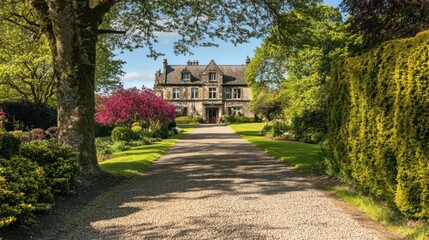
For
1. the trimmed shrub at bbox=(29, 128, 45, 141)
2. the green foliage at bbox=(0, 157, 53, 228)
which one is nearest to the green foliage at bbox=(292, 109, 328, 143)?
the trimmed shrub at bbox=(29, 128, 45, 141)

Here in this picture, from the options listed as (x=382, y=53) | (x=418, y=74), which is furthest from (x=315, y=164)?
(x=418, y=74)

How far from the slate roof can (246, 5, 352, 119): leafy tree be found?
2428cm

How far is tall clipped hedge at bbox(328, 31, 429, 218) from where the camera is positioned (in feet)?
17.7

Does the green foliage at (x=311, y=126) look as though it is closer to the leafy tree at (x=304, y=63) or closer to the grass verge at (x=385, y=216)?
the leafy tree at (x=304, y=63)

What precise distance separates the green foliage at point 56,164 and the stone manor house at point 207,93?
60.9 meters

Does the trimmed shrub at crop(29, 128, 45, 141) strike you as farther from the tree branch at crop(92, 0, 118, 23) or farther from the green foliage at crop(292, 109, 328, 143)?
the green foliage at crop(292, 109, 328, 143)

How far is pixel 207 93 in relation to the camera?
→ 69312 mm

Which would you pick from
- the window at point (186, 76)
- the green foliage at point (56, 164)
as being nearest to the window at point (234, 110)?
the window at point (186, 76)

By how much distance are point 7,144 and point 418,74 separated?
7.65m

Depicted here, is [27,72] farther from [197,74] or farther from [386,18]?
[197,74]

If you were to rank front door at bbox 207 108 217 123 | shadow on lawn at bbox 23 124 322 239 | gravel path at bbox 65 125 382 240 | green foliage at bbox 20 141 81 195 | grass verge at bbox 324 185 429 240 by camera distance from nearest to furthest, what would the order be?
grass verge at bbox 324 185 429 240 < gravel path at bbox 65 125 382 240 < shadow on lawn at bbox 23 124 322 239 < green foliage at bbox 20 141 81 195 < front door at bbox 207 108 217 123

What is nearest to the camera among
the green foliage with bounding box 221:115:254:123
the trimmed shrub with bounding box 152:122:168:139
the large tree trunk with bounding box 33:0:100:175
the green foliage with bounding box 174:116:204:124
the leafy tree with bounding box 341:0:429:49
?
the large tree trunk with bounding box 33:0:100:175

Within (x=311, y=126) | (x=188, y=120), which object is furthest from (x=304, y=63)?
(x=188, y=120)

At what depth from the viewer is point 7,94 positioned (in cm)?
3347
